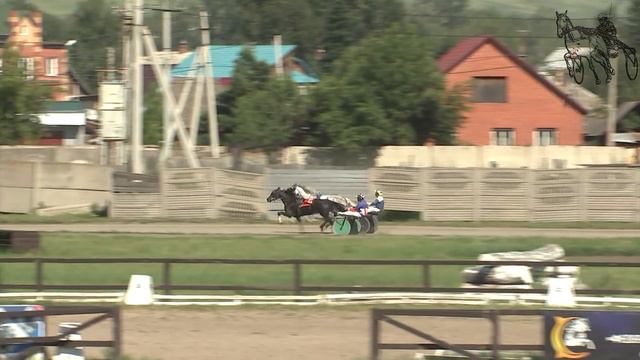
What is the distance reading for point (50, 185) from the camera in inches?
1547

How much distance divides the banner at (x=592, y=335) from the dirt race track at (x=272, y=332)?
1.53m

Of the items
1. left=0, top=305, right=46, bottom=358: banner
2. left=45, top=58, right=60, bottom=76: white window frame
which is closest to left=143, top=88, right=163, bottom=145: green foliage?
left=45, top=58, right=60, bottom=76: white window frame

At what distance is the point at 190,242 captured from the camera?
28344 mm

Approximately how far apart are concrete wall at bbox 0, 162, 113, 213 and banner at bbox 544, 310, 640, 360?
29.1 m

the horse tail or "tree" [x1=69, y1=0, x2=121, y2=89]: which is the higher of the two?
"tree" [x1=69, y1=0, x2=121, y2=89]

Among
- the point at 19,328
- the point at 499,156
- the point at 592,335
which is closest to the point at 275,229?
the point at 499,156

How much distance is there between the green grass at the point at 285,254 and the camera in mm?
22078

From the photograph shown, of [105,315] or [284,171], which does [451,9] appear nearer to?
[284,171]

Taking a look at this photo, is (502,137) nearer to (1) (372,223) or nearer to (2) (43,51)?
(1) (372,223)

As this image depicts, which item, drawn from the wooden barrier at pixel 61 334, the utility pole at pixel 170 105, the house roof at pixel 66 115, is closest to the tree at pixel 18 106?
the house roof at pixel 66 115

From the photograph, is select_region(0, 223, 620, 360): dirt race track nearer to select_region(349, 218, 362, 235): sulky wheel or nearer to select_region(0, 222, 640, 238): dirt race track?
select_region(349, 218, 362, 235): sulky wheel

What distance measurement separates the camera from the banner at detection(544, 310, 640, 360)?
1137 cm

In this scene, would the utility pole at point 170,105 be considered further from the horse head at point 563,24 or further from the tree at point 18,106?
the horse head at point 563,24

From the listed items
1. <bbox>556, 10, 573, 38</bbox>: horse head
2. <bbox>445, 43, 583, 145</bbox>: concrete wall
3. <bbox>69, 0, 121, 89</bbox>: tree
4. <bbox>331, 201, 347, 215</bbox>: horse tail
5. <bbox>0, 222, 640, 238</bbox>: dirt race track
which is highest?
<bbox>69, 0, 121, 89</bbox>: tree
